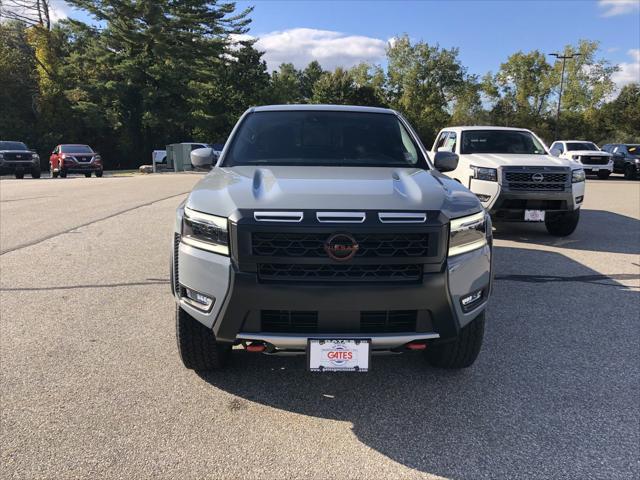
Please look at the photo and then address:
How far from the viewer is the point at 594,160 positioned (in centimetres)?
2383

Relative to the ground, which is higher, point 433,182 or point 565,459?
point 433,182

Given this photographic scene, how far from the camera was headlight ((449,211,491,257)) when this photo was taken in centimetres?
286

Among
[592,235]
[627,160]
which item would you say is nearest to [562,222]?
[592,235]

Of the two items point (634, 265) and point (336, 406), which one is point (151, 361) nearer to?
point (336, 406)

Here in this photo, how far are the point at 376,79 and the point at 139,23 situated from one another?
3520 centimetres

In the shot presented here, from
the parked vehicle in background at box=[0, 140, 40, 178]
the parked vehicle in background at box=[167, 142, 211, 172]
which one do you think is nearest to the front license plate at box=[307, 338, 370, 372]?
the parked vehicle in background at box=[0, 140, 40, 178]

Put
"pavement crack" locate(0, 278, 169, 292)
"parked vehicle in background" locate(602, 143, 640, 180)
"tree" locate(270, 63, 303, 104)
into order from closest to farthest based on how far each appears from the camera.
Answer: "pavement crack" locate(0, 278, 169, 292), "parked vehicle in background" locate(602, 143, 640, 180), "tree" locate(270, 63, 303, 104)

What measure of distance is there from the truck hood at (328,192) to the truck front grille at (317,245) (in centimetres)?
15

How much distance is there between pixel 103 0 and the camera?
40562mm

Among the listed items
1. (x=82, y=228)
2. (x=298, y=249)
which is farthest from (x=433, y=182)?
(x=82, y=228)

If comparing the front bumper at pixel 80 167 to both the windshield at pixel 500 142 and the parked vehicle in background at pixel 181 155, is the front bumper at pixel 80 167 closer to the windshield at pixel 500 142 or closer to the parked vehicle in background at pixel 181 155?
the parked vehicle in background at pixel 181 155

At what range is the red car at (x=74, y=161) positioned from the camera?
2562cm

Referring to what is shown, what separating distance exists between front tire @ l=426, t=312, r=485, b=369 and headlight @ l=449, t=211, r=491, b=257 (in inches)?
19.3

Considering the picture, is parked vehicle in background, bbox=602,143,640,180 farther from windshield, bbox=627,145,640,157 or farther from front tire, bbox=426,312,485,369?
front tire, bbox=426,312,485,369
